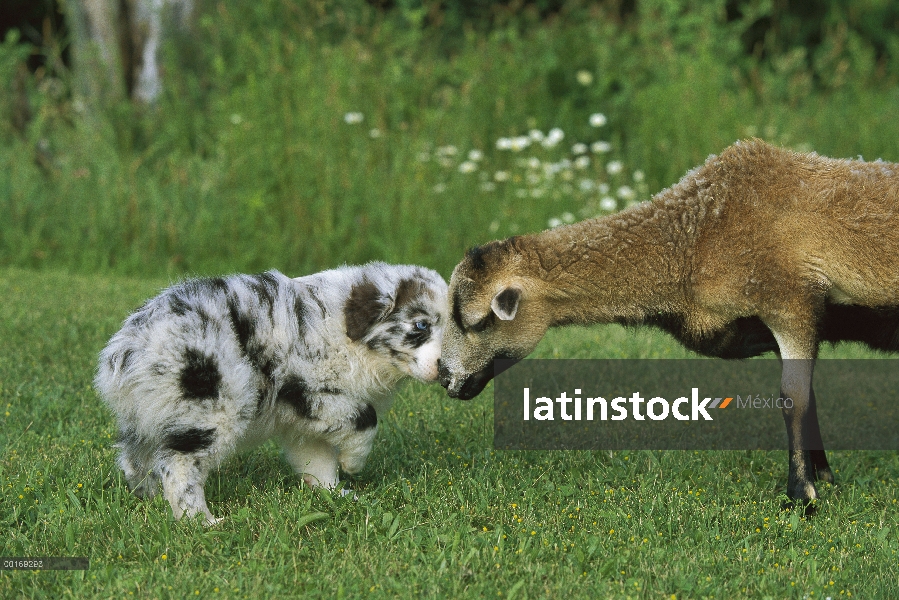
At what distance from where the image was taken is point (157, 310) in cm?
512

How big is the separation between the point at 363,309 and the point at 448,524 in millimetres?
1203

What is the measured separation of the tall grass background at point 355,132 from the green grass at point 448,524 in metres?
4.42

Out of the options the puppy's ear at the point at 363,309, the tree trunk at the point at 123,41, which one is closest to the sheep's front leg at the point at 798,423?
the puppy's ear at the point at 363,309

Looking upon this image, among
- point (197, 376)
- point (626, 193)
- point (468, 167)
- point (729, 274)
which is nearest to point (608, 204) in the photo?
point (626, 193)

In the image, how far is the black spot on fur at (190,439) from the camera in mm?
4945

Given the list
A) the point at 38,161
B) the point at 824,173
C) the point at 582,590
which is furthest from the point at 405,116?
the point at 582,590

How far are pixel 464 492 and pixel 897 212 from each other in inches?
109

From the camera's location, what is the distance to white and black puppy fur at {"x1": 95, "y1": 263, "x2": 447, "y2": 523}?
495 cm

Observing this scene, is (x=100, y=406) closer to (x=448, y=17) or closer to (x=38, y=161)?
(x=38, y=161)

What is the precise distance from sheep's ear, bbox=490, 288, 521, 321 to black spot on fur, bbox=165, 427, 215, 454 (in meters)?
1.63

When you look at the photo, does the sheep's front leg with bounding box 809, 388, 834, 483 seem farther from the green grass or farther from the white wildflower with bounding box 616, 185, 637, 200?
the white wildflower with bounding box 616, 185, 637, 200

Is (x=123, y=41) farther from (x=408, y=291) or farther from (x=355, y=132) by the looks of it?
(x=408, y=291)

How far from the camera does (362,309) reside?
217 inches

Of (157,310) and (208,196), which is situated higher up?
(157,310)
